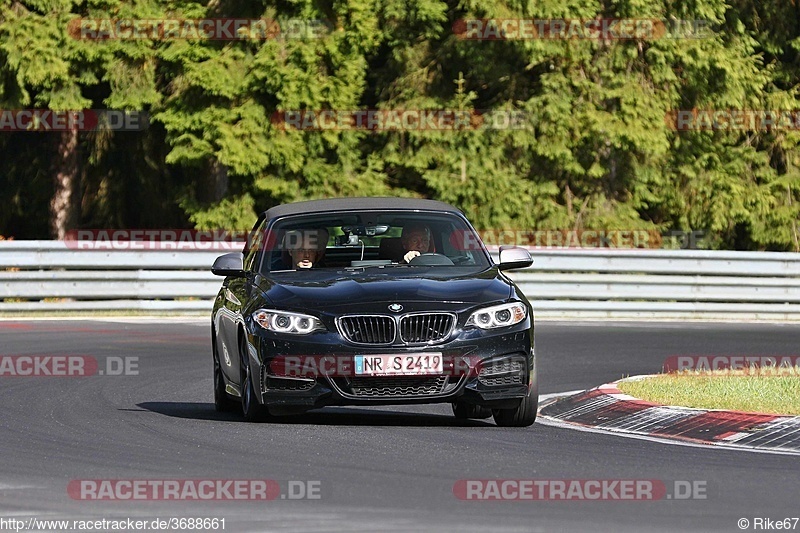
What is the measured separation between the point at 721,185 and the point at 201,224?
413 inches

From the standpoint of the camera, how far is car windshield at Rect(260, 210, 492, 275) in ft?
38.5

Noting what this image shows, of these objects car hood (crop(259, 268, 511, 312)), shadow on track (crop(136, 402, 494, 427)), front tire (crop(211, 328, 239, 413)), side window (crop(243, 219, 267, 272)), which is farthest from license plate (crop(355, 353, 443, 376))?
front tire (crop(211, 328, 239, 413))

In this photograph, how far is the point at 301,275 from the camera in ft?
37.1

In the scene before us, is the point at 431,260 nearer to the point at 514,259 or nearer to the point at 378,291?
the point at 514,259

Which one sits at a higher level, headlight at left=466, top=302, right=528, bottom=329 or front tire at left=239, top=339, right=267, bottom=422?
headlight at left=466, top=302, right=528, bottom=329

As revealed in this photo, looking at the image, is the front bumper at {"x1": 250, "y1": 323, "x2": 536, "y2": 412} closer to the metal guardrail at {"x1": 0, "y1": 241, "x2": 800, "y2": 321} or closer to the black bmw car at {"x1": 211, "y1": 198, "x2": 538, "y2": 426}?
the black bmw car at {"x1": 211, "y1": 198, "x2": 538, "y2": 426}

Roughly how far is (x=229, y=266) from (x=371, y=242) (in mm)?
1077

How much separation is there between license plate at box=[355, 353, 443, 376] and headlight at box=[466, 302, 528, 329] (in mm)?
365

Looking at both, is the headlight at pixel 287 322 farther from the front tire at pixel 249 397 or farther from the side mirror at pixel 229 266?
the side mirror at pixel 229 266

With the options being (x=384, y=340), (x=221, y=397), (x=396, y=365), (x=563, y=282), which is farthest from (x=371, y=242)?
(x=563, y=282)

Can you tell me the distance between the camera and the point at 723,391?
12672 millimetres

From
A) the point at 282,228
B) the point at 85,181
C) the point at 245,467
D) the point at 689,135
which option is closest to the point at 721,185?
the point at 689,135

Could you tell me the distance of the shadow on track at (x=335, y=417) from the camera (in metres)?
11.2

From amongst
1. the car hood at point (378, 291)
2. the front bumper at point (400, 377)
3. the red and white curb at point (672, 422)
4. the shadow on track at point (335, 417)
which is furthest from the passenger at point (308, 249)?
the red and white curb at point (672, 422)
